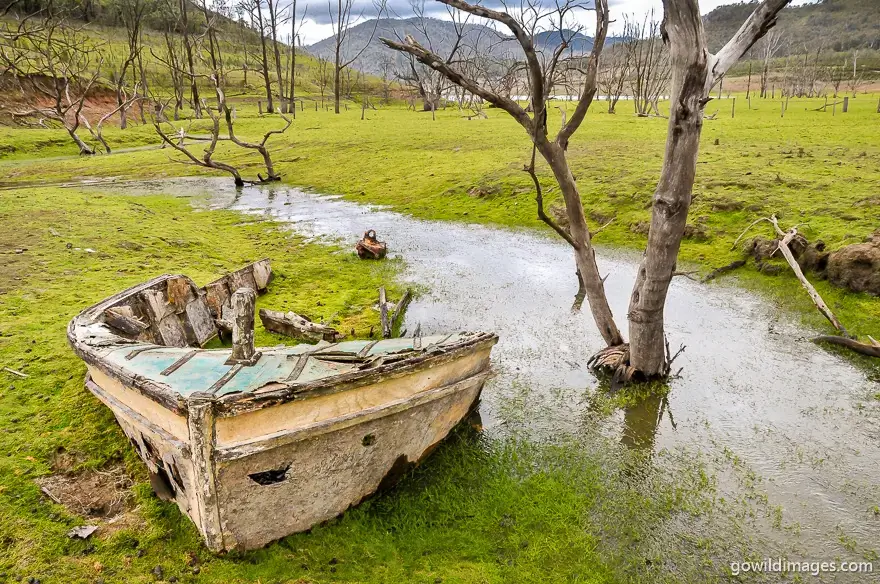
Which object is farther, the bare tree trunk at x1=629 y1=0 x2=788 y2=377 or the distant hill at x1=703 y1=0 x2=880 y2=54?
the distant hill at x1=703 y1=0 x2=880 y2=54

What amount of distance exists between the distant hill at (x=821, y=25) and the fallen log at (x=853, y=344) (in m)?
107

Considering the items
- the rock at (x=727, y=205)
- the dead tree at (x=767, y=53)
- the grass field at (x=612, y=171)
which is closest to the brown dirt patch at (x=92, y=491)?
the grass field at (x=612, y=171)

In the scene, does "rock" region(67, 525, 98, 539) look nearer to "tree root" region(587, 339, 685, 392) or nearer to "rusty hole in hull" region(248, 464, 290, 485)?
"rusty hole in hull" region(248, 464, 290, 485)

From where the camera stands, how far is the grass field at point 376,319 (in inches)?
151

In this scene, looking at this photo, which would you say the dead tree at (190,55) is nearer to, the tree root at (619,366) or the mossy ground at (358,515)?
the mossy ground at (358,515)

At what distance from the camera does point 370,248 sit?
36.6 ft

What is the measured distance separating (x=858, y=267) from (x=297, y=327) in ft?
26.9

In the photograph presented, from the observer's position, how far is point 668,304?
8.72m

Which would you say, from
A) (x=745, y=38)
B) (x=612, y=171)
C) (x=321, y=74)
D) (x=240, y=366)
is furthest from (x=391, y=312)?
(x=321, y=74)

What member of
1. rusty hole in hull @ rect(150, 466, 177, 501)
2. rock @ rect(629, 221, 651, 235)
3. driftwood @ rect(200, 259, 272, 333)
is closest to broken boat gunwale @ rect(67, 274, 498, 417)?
rusty hole in hull @ rect(150, 466, 177, 501)

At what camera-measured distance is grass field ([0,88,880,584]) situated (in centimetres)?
383

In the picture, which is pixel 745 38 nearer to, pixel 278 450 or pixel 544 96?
pixel 544 96

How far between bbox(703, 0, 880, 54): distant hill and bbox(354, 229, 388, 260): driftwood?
10611 cm

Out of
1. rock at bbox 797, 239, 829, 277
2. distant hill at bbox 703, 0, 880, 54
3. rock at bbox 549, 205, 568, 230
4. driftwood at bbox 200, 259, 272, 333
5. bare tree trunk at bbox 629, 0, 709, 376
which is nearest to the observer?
bare tree trunk at bbox 629, 0, 709, 376
